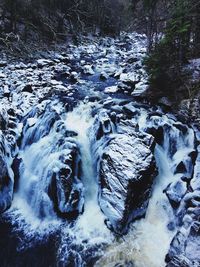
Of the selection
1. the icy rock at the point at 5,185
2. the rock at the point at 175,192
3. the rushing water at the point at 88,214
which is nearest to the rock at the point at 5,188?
the icy rock at the point at 5,185

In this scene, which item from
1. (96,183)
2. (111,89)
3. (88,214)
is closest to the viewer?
(88,214)

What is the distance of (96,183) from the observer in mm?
8461

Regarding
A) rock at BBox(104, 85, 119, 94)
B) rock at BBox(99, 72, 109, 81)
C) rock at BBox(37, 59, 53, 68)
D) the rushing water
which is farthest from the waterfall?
rock at BBox(37, 59, 53, 68)

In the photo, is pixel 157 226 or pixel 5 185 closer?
pixel 157 226

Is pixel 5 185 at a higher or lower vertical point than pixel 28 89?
lower

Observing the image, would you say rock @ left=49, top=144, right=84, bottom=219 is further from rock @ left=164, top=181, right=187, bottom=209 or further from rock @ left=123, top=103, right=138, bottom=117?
rock @ left=123, top=103, right=138, bottom=117

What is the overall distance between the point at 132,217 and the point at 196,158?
3.23m

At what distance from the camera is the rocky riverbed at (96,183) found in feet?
21.9

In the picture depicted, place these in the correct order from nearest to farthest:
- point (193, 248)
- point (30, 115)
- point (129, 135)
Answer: point (193, 248) < point (129, 135) < point (30, 115)

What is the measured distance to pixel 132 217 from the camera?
7.45 metres

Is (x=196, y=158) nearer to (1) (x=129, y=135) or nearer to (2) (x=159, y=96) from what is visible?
(1) (x=129, y=135)

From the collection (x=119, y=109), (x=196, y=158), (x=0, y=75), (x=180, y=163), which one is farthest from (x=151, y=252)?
(x=0, y=75)

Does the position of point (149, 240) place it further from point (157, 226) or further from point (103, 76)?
point (103, 76)

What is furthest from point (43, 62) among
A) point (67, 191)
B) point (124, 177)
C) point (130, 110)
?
point (124, 177)
